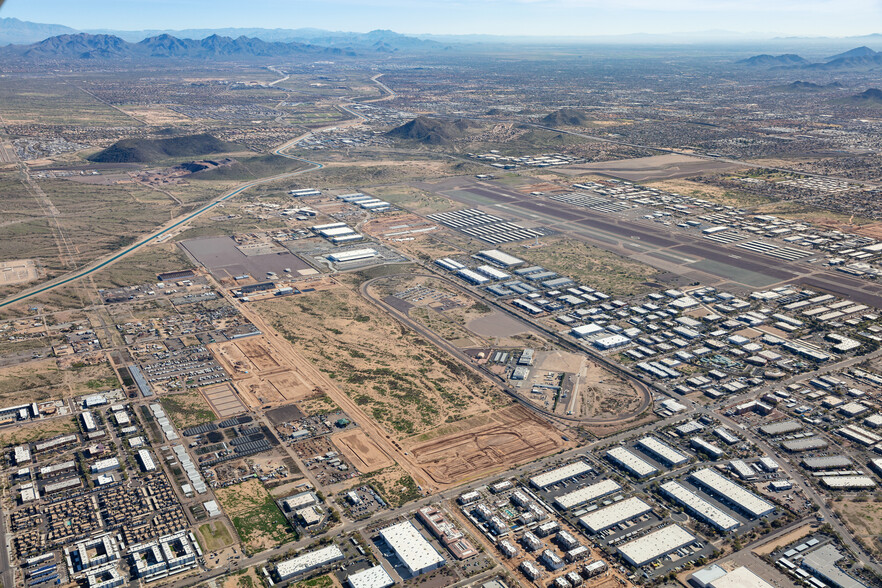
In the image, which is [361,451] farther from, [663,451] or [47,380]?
[47,380]

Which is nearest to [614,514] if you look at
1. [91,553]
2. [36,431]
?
[91,553]

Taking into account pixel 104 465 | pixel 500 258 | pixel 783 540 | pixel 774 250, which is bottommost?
pixel 783 540

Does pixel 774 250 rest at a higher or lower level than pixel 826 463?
higher

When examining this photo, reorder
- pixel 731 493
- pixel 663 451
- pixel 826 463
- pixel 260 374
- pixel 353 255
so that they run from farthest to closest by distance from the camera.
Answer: pixel 353 255
pixel 260 374
pixel 663 451
pixel 826 463
pixel 731 493

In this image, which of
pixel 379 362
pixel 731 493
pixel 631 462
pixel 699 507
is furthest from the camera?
pixel 379 362

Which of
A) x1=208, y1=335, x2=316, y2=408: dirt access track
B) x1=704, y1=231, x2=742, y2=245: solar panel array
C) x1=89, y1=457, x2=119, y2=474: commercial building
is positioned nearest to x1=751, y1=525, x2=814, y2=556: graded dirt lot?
x1=208, y1=335, x2=316, y2=408: dirt access track

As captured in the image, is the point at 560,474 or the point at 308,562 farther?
the point at 560,474
